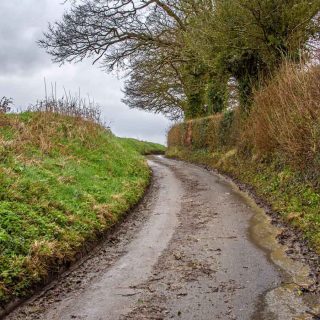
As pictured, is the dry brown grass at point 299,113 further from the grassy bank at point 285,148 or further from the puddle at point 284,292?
the puddle at point 284,292

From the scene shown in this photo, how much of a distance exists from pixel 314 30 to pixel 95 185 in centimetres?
885

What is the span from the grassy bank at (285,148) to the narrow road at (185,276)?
33.4 inches

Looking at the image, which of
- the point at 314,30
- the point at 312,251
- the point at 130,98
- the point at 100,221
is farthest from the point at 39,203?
the point at 130,98

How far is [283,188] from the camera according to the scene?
1092 cm

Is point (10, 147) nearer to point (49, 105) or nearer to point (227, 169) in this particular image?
point (49, 105)

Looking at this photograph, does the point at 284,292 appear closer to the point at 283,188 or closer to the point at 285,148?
the point at 285,148

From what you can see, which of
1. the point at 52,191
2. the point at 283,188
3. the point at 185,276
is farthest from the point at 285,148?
the point at 52,191

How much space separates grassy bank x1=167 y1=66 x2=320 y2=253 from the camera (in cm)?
894

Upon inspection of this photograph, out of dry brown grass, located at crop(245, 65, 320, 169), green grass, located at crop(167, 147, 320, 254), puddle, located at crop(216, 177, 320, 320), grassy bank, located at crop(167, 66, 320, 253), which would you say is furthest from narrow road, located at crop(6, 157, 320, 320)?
dry brown grass, located at crop(245, 65, 320, 169)

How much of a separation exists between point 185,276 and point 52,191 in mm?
4069

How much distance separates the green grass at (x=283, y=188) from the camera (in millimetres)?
8242

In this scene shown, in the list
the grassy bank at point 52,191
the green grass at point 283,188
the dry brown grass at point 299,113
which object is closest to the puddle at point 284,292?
the green grass at point 283,188

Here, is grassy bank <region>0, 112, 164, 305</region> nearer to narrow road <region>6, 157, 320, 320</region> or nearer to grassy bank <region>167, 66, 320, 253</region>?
narrow road <region>6, 157, 320, 320</region>

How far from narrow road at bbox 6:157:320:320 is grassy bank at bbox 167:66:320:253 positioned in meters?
0.85
